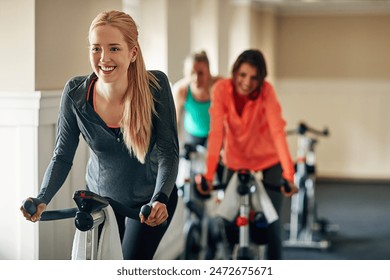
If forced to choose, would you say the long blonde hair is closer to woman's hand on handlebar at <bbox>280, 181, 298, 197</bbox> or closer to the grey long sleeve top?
the grey long sleeve top

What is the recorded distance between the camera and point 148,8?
1.52 metres

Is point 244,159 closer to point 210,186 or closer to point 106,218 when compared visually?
point 210,186

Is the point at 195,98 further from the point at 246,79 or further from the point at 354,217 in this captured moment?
the point at 354,217

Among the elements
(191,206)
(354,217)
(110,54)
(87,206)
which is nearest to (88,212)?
(87,206)

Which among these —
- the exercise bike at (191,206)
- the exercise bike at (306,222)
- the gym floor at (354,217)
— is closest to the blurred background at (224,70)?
the gym floor at (354,217)

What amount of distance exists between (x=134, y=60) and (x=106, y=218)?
0.89 ft

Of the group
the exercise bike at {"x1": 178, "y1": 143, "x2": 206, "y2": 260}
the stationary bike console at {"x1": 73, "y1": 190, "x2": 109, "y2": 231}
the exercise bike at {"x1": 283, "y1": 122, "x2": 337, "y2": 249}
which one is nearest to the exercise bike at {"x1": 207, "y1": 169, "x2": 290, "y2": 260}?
the exercise bike at {"x1": 178, "y1": 143, "x2": 206, "y2": 260}

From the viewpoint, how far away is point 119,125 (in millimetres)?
1340

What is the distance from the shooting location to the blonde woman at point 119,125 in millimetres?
1334

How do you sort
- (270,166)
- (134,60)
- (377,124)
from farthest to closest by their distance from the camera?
(377,124)
(270,166)
(134,60)

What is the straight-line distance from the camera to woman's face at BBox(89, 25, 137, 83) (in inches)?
52.2

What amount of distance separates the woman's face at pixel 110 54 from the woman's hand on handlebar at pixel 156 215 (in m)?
0.22

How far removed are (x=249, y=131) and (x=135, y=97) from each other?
1.39 feet

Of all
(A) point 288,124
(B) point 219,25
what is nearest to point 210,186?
(A) point 288,124
